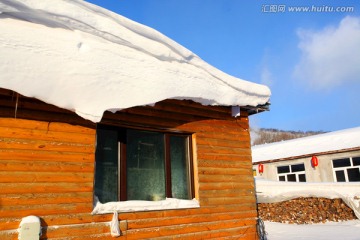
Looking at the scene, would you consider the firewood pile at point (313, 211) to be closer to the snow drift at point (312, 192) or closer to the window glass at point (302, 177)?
the snow drift at point (312, 192)

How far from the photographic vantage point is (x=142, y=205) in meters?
5.14

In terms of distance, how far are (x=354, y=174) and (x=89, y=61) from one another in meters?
18.3

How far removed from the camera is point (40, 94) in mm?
4215

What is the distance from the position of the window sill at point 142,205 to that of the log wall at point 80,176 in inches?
3.3

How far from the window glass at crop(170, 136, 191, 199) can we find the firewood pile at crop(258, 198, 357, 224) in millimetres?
Result: 9016

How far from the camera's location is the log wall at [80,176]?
13.9ft

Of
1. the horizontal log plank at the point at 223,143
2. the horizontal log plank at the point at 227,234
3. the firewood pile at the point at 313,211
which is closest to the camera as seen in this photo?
the horizontal log plank at the point at 227,234

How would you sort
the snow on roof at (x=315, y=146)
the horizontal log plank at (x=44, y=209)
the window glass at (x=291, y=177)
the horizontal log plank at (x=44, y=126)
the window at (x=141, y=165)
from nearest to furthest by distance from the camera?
the horizontal log plank at (x=44, y=209) < the horizontal log plank at (x=44, y=126) < the window at (x=141, y=165) < the snow on roof at (x=315, y=146) < the window glass at (x=291, y=177)

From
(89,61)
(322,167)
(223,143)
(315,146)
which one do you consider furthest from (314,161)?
(89,61)

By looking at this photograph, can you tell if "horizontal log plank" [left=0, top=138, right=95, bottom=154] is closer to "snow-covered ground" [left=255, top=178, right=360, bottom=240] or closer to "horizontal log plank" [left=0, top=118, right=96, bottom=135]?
"horizontal log plank" [left=0, top=118, right=96, bottom=135]

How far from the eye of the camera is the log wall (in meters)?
4.23

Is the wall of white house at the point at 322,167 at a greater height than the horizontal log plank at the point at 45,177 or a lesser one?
greater

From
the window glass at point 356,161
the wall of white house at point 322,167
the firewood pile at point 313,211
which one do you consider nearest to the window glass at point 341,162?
the wall of white house at point 322,167

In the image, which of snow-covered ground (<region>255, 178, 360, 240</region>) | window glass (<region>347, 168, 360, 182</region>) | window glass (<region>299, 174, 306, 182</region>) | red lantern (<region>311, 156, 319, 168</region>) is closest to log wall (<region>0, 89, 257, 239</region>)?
snow-covered ground (<region>255, 178, 360, 240</region>)
